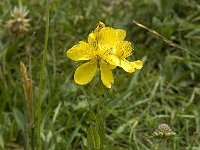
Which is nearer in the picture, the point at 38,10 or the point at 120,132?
the point at 120,132

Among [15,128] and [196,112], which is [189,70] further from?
[15,128]

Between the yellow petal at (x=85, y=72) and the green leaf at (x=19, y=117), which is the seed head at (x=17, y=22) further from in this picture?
the yellow petal at (x=85, y=72)

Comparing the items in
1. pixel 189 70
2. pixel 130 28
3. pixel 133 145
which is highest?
pixel 130 28

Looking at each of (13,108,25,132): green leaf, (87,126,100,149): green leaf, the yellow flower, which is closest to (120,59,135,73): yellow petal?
the yellow flower

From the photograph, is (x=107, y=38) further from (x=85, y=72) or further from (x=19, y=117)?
(x=19, y=117)

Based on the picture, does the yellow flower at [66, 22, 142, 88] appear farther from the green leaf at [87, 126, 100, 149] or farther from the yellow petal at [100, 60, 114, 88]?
the green leaf at [87, 126, 100, 149]

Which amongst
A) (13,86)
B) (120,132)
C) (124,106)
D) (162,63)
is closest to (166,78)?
(162,63)
